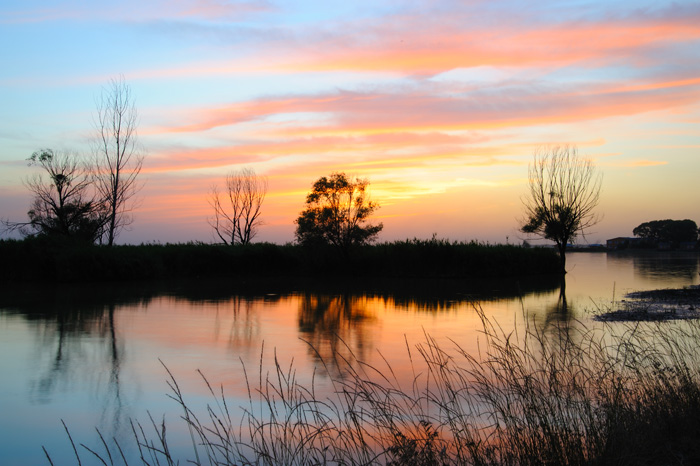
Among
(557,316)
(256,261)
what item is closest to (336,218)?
(256,261)

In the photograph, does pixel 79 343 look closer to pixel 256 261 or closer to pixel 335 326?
pixel 335 326

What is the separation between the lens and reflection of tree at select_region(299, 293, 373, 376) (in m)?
10.3

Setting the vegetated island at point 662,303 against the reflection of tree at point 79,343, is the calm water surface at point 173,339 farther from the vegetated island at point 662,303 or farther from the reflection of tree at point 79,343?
the vegetated island at point 662,303

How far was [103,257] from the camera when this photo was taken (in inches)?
1120

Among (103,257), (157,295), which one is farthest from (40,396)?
(103,257)

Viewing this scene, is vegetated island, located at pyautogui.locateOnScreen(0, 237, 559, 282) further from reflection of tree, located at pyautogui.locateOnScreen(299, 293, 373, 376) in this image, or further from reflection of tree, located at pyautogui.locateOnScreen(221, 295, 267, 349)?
reflection of tree, located at pyautogui.locateOnScreen(299, 293, 373, 376)

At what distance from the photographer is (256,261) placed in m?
36.3

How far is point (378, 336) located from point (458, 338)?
1.70 m

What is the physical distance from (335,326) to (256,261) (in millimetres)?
22921

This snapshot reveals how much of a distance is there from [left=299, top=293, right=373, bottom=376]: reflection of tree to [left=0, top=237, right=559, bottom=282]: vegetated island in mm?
12145

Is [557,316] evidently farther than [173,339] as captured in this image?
Yes

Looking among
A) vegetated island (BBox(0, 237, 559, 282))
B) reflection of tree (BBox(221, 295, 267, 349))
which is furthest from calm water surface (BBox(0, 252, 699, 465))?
vegetated island (BBox(0, 237, 559, 282))

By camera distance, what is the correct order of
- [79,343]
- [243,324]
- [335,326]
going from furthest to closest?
[243,324] < [335,326] < [79,343]

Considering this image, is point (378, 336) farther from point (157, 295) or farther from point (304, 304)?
point (157, 295)
